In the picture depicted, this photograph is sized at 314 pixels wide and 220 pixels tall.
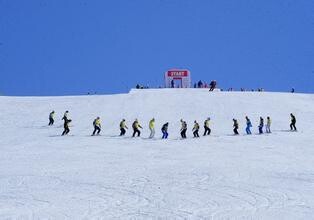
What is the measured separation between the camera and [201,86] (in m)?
57.9

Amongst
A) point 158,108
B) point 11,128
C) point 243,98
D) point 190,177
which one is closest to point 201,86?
point 243,98

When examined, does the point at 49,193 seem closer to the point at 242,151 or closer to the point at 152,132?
the point at 242,151

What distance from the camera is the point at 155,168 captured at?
61.2ft

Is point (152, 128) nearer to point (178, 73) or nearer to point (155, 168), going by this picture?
point (155, 168)

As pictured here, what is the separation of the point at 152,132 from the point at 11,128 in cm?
997

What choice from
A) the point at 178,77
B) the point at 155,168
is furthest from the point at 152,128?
the point at 178,77

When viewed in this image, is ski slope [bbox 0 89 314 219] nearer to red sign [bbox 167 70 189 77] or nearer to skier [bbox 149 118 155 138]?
skier [bbox 149 118 155 138]

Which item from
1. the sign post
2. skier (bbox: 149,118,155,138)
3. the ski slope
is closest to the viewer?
the ski slope

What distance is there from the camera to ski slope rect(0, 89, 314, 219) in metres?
12.9

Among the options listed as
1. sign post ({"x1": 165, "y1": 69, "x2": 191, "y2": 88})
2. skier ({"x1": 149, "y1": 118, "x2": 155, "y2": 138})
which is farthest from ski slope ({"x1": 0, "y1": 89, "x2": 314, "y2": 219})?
sign post ({"x1": 165, "y1": 69, "x2": 191, "y2": 88})

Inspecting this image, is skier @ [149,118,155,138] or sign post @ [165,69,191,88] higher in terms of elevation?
sign post @ [165,69,191,88]

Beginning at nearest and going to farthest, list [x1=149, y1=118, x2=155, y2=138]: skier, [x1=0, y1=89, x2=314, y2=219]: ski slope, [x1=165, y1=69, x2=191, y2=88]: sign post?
[x1=0, y1=89, x2=314, y2=219]: ski slope
[x1=149, y1=118, x2=155, y2=138]: skier
[x1=165, y1=69, x2=191, y2=88]: sign post

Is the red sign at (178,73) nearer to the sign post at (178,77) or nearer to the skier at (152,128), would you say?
the sign post at (178,77)

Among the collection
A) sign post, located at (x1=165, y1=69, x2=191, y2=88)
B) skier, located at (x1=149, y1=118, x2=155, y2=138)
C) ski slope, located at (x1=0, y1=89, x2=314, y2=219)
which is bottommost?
ski slope, located at (x1=0, y1=89, x2=314, y2=219)
